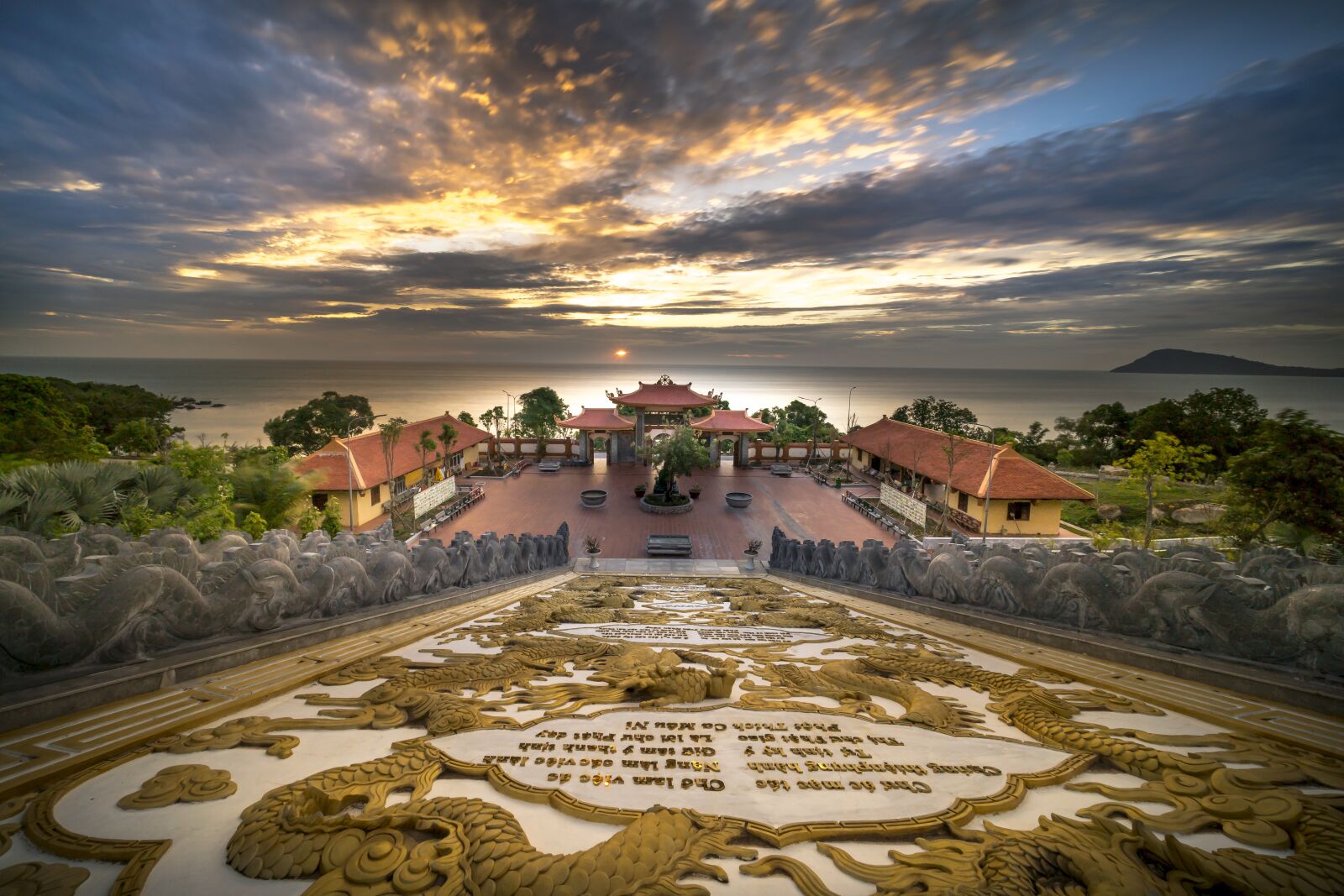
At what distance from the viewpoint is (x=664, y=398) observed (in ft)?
104

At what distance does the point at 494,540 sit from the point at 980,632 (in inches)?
319

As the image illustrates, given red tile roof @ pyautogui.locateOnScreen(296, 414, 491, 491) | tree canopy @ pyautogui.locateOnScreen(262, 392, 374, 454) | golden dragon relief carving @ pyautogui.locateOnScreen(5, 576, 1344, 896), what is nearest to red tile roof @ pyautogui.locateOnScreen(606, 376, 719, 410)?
red tile roof @ pyautogui.locateOnScreen(296, 414, 491, 491)

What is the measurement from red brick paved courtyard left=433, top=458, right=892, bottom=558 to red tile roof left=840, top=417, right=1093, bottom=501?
3823 millimetres

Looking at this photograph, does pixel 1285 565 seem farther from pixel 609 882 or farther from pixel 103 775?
pixel 103 775

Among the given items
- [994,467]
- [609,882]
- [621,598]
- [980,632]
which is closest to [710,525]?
[994,467]

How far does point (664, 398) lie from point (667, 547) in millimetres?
15444

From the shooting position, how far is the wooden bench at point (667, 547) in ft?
56.4

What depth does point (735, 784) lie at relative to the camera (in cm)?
314

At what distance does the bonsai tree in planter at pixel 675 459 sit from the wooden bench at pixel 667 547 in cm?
540

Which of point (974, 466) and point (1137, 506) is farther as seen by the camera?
point (1137, 506)

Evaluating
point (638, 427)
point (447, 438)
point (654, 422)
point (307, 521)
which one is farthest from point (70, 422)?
point (654, 422)

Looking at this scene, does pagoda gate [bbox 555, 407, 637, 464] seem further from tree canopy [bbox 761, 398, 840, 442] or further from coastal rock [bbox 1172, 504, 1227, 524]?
coastal rock [bbox 1172, 504, 1227, 524]

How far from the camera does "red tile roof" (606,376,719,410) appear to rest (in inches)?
1230

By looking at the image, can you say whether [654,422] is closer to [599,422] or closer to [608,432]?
[608,432]
